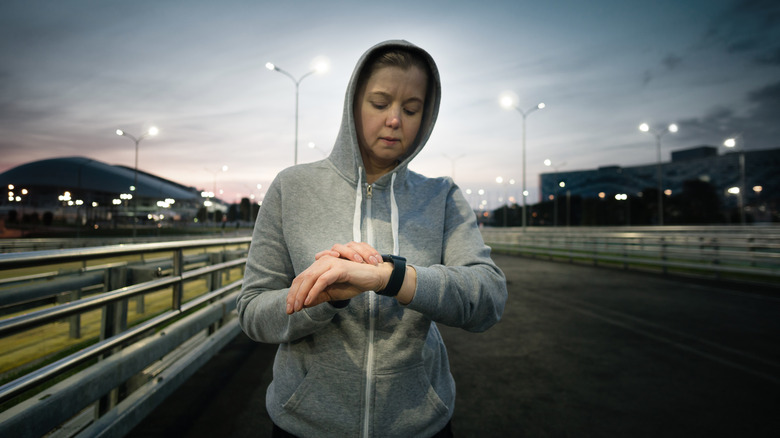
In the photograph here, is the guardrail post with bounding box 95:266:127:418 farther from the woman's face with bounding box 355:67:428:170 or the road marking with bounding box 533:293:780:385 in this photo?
the road marking with bounding box 533:293:780:385

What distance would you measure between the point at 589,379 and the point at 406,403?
3.31 metres

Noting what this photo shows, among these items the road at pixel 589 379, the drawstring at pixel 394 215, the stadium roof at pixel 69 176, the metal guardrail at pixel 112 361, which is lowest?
the road at pixel 589 379

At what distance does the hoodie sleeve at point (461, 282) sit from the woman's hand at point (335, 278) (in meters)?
0.15

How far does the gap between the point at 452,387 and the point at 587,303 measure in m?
7.14

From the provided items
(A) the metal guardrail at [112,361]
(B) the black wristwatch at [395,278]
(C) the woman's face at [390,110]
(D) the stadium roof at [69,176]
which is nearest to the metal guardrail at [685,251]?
(C) the woman's face at [390,110]

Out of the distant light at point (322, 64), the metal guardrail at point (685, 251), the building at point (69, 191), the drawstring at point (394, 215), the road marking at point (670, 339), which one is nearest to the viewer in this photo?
the drawstring at point (394, 215)

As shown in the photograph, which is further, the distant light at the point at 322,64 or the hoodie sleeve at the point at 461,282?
the distant light at the point at 322,64

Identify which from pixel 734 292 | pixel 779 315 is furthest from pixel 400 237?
pixel 734 292

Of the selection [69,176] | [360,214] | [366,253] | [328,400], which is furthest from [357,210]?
[69,176]

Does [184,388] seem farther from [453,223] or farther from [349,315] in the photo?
[453,223]

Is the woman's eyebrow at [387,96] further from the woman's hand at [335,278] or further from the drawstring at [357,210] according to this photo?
the woman's hand at [335,278]

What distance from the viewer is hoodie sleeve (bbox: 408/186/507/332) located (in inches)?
42.6

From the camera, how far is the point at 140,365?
2.74 metres

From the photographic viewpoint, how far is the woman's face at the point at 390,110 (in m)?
1.38
